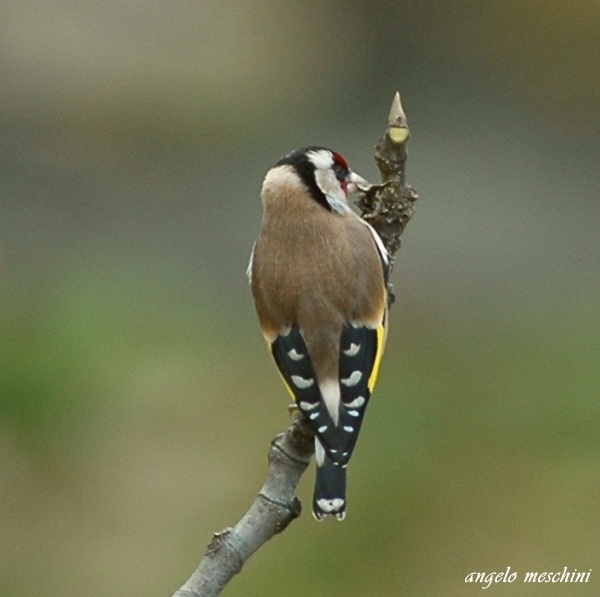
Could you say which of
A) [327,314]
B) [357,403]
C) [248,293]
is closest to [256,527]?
[357,403]

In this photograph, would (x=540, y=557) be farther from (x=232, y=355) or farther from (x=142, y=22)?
(x=142, y=22)

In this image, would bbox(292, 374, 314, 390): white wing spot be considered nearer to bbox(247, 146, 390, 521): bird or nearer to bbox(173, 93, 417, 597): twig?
bbox(247, 146, 390, 521): bird

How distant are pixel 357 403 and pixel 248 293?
11.1 feet

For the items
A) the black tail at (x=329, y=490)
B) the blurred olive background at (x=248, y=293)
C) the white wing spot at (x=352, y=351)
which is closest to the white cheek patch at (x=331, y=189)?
the white wing spot at (x=352, y=351)

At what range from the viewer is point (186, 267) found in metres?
6.15

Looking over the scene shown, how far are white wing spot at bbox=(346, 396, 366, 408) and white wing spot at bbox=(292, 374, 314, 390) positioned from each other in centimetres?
9

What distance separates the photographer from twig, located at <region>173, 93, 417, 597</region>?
187 centimetres

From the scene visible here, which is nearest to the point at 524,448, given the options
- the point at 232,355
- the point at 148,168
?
the point at 232,355

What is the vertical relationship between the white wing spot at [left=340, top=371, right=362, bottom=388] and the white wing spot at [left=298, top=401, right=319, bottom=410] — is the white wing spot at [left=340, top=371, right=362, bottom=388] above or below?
above

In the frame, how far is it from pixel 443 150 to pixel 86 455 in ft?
10.2

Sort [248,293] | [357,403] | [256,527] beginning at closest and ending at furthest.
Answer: [256,527] → [357,403] → [248,293]

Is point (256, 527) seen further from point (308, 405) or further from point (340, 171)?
point (340, 171)

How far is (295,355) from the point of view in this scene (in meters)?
2.55

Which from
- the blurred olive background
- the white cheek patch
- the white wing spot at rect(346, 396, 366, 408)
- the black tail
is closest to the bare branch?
the black tail
